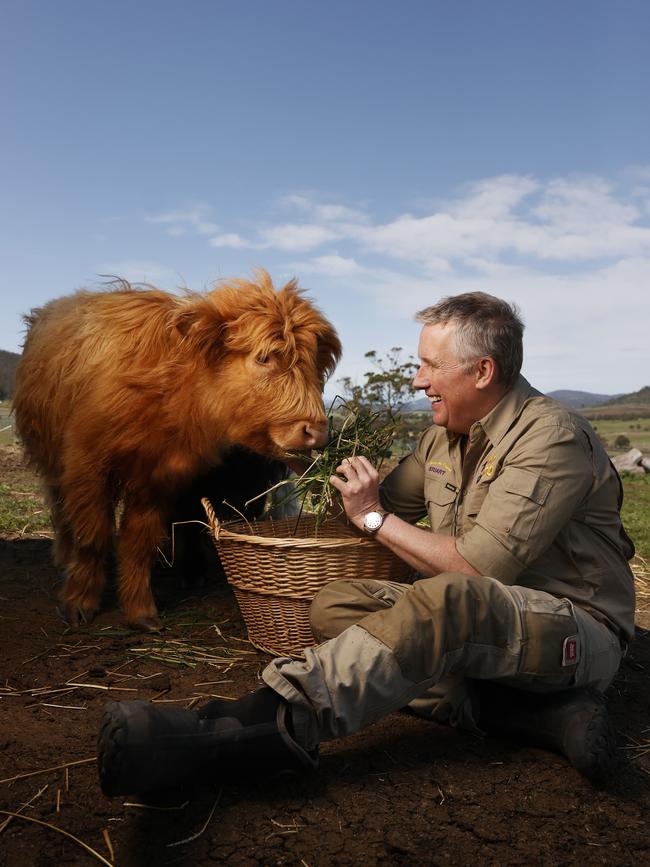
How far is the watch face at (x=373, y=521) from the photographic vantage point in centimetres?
317

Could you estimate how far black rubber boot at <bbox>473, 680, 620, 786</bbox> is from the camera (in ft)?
8.91

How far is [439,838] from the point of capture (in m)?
2.40

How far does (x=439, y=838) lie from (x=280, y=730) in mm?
573

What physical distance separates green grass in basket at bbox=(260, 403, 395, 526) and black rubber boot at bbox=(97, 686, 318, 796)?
1.26m

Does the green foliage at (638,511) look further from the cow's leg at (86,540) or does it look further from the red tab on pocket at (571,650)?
the cow's leg at (86,540)

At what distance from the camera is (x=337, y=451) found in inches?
149

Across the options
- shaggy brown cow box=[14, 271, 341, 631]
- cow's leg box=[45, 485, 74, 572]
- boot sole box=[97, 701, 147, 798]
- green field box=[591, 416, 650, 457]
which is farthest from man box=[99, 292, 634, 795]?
green field box=[591, 416, 650, 457]

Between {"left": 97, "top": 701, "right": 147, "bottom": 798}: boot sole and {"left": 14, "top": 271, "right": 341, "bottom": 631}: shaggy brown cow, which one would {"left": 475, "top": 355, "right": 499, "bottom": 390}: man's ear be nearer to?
{"left": 14, "top": 271, "right": 341, "bottom": 631}: shaggy brown cow

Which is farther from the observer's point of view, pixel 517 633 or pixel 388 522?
pixel 388 522

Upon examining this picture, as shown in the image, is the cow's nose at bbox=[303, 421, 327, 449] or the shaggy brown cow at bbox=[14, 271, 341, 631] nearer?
the cow's nose at bbox=[303, 421, 327, 449]

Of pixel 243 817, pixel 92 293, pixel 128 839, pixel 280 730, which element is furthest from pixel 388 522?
pixel 92 293

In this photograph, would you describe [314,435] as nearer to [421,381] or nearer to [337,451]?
[337,451]

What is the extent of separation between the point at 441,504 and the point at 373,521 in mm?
467

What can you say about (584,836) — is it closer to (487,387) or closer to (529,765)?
(529,765)
